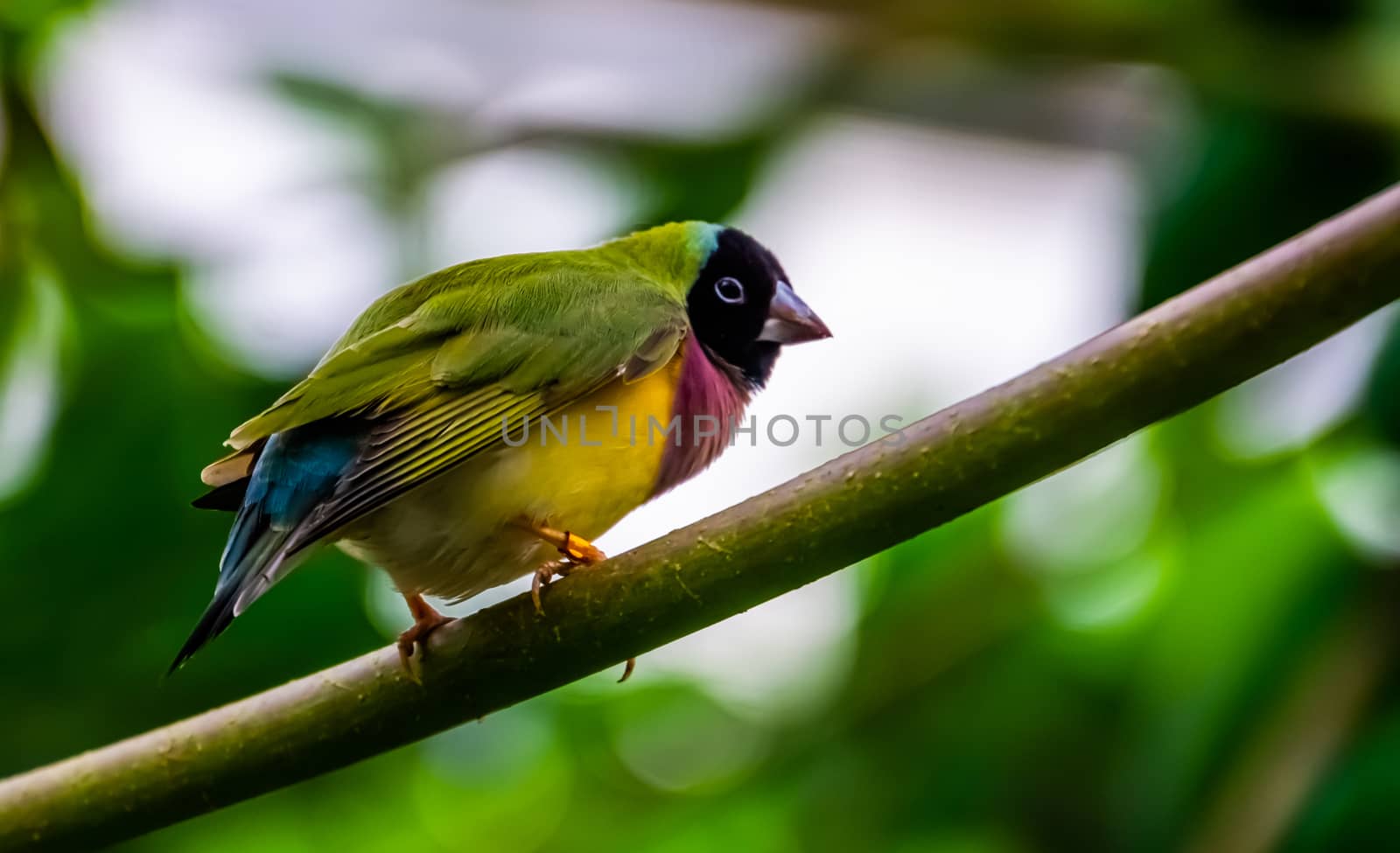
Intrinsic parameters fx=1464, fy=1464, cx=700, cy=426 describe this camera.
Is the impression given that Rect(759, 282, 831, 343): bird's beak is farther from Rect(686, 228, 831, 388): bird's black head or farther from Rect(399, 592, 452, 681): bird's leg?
Rect(399, 592, 452, 681): bird's leg

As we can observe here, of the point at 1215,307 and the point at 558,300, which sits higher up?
the point at 1215,307

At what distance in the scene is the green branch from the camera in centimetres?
158

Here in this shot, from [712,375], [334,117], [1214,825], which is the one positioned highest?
[334,117]

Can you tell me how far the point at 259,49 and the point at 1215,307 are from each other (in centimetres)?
317

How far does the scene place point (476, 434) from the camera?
2150mm

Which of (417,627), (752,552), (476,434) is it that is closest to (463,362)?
(476,434)

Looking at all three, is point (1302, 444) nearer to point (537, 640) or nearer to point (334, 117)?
point (537, 640)

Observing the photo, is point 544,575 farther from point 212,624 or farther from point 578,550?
point 212,624

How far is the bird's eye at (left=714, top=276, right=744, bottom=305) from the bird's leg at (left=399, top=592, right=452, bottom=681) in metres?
0.84

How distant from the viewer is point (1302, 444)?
3.08 metres

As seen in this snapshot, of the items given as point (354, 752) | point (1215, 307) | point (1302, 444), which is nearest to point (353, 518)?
point (354, 752)

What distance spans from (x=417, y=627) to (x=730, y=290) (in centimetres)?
104

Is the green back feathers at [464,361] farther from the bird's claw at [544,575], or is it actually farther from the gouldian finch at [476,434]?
the bird's claw at [544,575]

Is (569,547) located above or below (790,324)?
below
